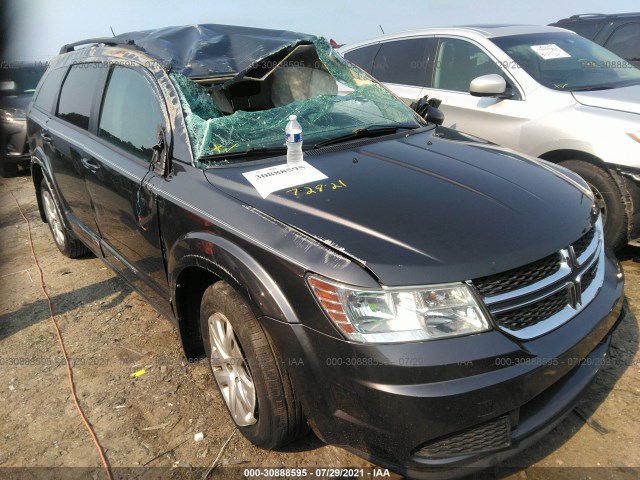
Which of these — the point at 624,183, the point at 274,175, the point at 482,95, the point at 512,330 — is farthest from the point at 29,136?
the point at 624,183

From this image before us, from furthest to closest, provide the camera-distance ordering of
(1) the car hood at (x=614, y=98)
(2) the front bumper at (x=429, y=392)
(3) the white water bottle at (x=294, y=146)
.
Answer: (1) the car hood at (x=614, y=98), (3) the white water bottle at (x=294, y=146), (2) the front bumper at (x=429, y=392)

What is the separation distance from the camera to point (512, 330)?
173cm

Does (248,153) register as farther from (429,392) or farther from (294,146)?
(429,392)

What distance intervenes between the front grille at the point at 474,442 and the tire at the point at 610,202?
7.53 ft

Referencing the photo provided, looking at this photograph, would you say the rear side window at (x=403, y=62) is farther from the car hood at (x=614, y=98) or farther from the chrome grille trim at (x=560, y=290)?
the chrome grille trim at (x=560, y=290)

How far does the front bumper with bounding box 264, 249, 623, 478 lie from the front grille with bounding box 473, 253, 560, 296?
158 mm

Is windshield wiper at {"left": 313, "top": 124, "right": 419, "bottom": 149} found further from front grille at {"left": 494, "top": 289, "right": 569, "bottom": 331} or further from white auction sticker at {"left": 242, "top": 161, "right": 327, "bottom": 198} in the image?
front grille at {"left": 494, "top": 289, "right": 569, "bottom": 331}

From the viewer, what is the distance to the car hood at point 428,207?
1.73 m

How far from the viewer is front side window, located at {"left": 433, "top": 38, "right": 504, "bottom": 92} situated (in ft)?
14.3

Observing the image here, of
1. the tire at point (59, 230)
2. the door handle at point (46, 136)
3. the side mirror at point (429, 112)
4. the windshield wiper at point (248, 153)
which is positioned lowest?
the tire at point (59, 230)

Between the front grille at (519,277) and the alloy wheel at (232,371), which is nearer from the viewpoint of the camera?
the front grille at (519,277)

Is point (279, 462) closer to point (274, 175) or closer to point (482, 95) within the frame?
point (274, 175)

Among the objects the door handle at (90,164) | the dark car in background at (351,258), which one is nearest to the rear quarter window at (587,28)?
the dark car in background at (351,258)

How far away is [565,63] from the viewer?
425cm
